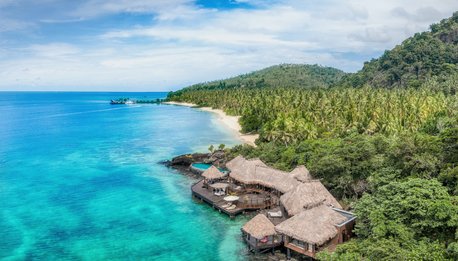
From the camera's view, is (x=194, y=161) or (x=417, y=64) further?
(x=417, y=64)

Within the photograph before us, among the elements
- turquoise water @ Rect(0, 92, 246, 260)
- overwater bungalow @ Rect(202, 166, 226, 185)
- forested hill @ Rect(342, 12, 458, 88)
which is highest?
forested hill @ Rect(342, 12, 458, 88)

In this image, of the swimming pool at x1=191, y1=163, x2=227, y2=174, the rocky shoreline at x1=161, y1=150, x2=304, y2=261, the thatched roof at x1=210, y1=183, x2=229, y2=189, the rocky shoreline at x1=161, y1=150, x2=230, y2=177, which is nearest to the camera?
the thatched roof at x1=210, y1=183, x2=229, y2=189

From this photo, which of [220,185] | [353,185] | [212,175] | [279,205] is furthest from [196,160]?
[353,185]

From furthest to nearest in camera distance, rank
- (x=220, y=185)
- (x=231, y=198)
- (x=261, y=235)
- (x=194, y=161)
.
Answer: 1. (x=194, y=161)
2. (x=220, y=185)
3. (x=231, y=198)
4. (x=261, y=235)

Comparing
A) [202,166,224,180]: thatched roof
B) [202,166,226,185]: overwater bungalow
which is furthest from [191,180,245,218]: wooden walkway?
[202,166,224,180]: thatched roof

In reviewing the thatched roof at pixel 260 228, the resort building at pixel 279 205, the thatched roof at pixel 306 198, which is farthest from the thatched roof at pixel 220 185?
the thatched roof at pixel 260 228

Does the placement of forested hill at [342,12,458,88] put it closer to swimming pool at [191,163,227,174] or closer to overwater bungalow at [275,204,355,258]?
swimming pool at [191,163,227,174]

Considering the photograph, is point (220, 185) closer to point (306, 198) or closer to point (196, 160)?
point (306, 198)
